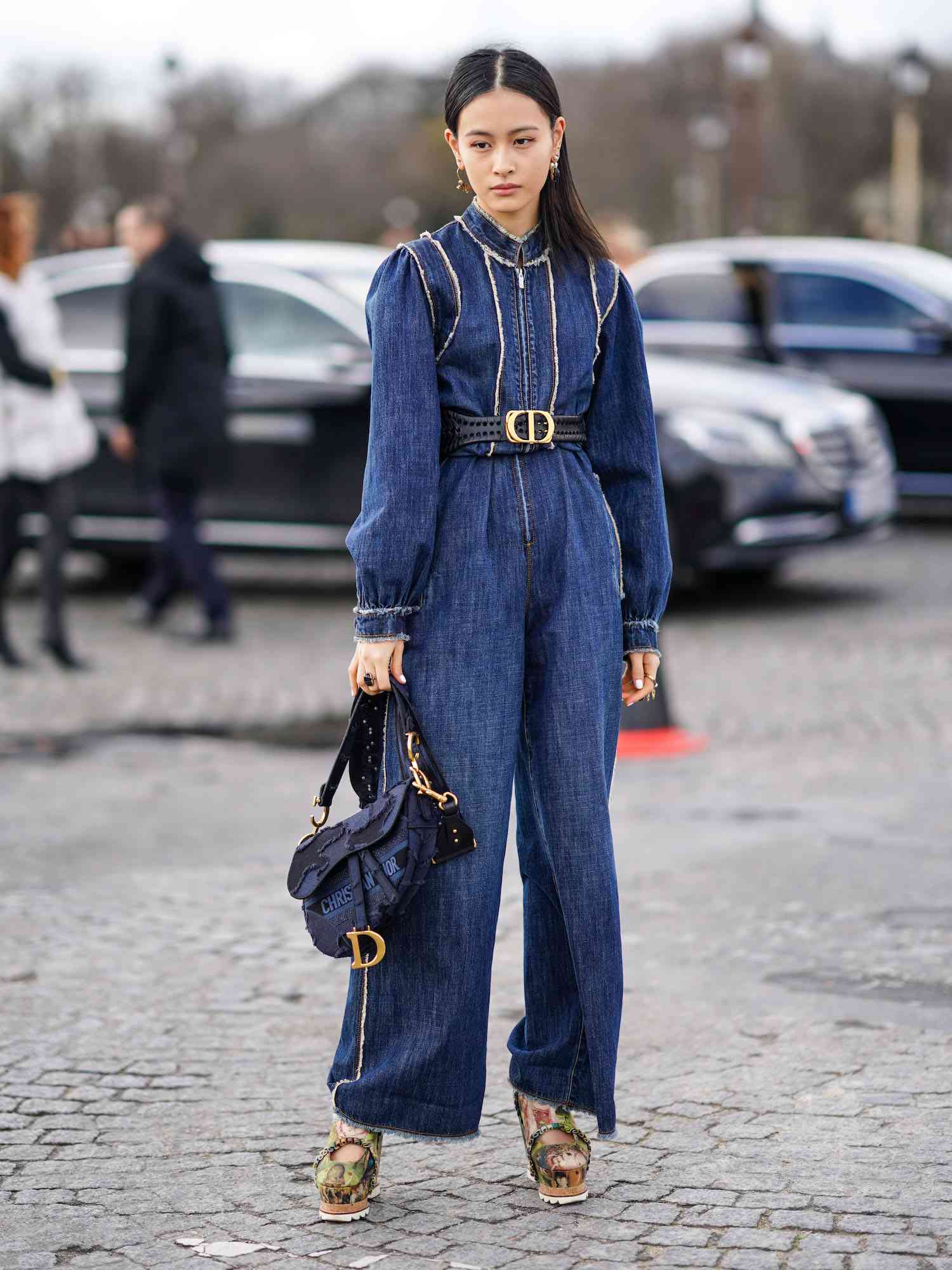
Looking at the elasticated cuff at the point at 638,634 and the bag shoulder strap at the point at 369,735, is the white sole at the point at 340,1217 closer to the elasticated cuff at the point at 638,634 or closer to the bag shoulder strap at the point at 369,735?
the bag shoulder strap at the point at 369,735

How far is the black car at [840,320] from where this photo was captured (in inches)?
509

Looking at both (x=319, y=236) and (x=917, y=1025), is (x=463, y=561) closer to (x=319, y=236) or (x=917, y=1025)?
(x=917, y=1025)

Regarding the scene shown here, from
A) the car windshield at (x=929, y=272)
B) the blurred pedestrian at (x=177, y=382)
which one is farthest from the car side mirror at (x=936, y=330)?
the blurred pedestrian at (x=177, y=382)

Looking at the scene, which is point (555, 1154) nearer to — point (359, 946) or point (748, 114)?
point (359, 946)

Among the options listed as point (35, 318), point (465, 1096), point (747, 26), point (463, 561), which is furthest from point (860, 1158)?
point (747, 26)

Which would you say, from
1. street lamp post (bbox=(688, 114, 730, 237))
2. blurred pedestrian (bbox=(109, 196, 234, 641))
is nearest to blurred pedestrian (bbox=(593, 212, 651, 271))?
blurred pedestrian (bbox=(109, 196, 234, 641))

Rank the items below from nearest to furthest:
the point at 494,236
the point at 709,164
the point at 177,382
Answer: the point at 494,236 < the point at 177,382 < the point at 709,164

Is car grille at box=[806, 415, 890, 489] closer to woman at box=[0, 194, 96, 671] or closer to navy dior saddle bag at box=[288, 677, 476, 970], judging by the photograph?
woman at box=[0, 194, 96, 671]

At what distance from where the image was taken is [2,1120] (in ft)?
12.4

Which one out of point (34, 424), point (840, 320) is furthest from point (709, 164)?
point (34, 424)

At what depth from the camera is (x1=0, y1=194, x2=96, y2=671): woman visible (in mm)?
8773

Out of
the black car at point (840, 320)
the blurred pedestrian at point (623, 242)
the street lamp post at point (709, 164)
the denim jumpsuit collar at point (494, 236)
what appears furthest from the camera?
the street lamp post at point (709, 164)

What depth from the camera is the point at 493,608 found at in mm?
3203

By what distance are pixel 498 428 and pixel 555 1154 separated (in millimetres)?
1223
